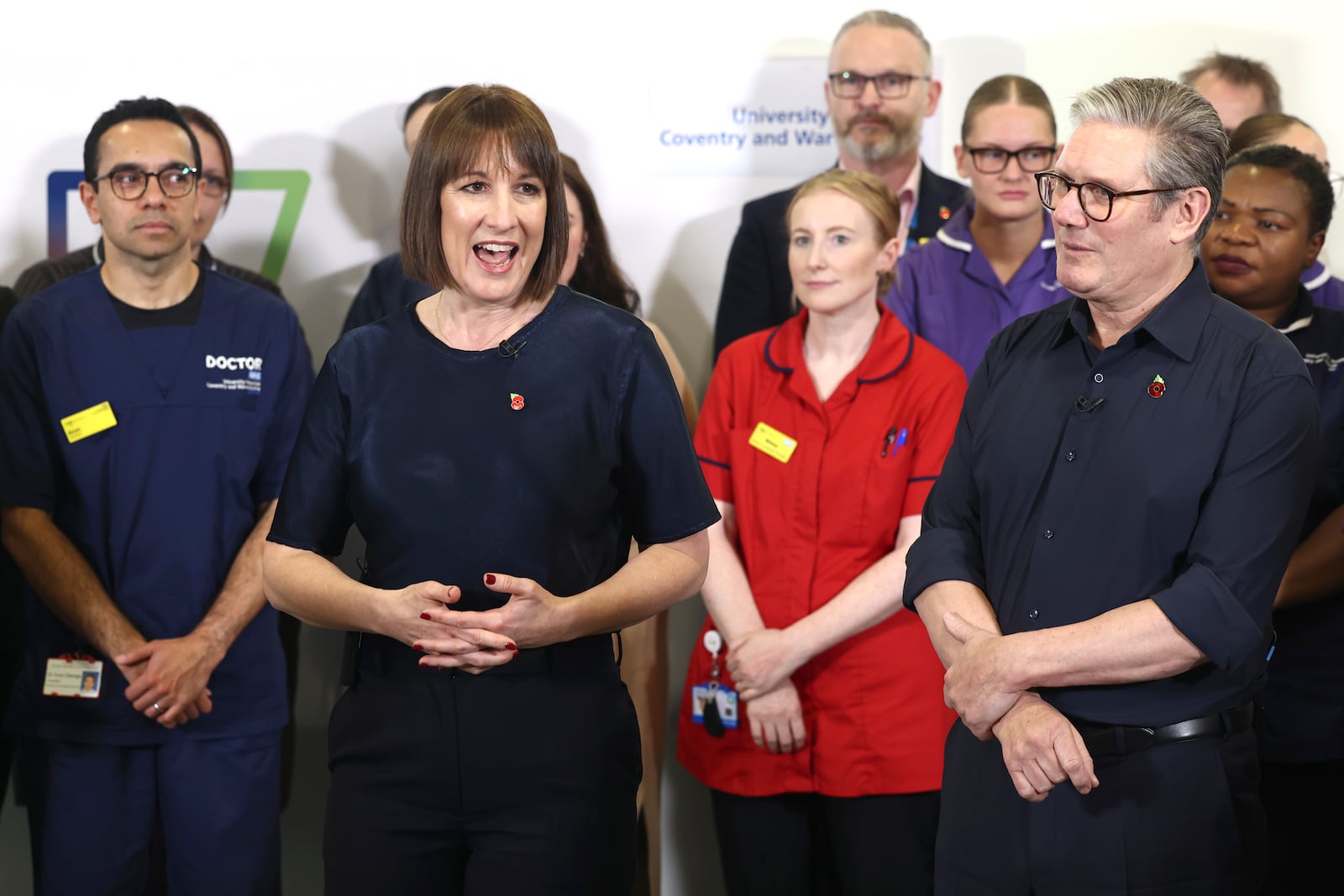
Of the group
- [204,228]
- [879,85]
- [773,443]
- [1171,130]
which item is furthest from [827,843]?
[204,228]

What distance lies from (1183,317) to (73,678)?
2.23 metres

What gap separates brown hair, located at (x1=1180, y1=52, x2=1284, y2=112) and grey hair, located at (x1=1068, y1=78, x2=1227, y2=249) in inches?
80.4

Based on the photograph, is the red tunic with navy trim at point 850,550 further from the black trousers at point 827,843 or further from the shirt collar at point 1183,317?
the shirt collar at point 1183,317

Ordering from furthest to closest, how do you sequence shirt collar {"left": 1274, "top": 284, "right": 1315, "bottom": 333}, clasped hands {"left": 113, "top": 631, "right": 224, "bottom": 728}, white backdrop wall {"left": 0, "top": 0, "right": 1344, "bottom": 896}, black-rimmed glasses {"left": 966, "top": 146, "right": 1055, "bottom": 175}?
1. white backdrop wall {"left": 0, "top": 0, "right": 1344, "bottom": 896}
2. black-rimmed glasses {"left": 966, "top": 146, "right": 1055, "bottom": 175}
3. shirt collar {"left": 1274, "top": 284, "right": 1315, "bottom": 333}
4. clasped hands {"left": 113, "top": 631, "right": 224, "bottom": 728}

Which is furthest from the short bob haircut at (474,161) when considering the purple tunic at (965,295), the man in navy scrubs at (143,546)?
the purple tunic at (965,295)

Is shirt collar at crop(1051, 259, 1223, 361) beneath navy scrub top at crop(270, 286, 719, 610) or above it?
above

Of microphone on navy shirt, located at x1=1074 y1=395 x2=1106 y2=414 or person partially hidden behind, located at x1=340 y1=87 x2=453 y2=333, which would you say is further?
person partially hidden behind, located at x1=340 y1=87 x2=453 y2=333

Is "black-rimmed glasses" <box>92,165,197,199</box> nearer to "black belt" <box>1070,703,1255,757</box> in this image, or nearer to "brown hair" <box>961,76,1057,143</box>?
"brown hair" <box>961,76,1057,143</box>

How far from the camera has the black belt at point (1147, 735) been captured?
1.74 metres

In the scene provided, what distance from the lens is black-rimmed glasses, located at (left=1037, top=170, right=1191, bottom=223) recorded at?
1798 mm

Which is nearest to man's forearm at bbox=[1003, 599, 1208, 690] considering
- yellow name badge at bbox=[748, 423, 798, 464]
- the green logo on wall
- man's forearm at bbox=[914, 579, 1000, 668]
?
man's forearm at bbox=[914, 579, 1000, 668]

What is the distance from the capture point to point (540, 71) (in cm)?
382

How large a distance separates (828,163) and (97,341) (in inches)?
82.4

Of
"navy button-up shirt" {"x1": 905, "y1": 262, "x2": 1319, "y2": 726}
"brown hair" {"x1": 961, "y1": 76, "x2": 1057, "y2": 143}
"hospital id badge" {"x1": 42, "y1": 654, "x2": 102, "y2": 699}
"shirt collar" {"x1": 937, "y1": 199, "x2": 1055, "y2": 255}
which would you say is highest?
"brown hair" {"x1": 961, "y1": 76, "x2": 1057, "y2": 143}
